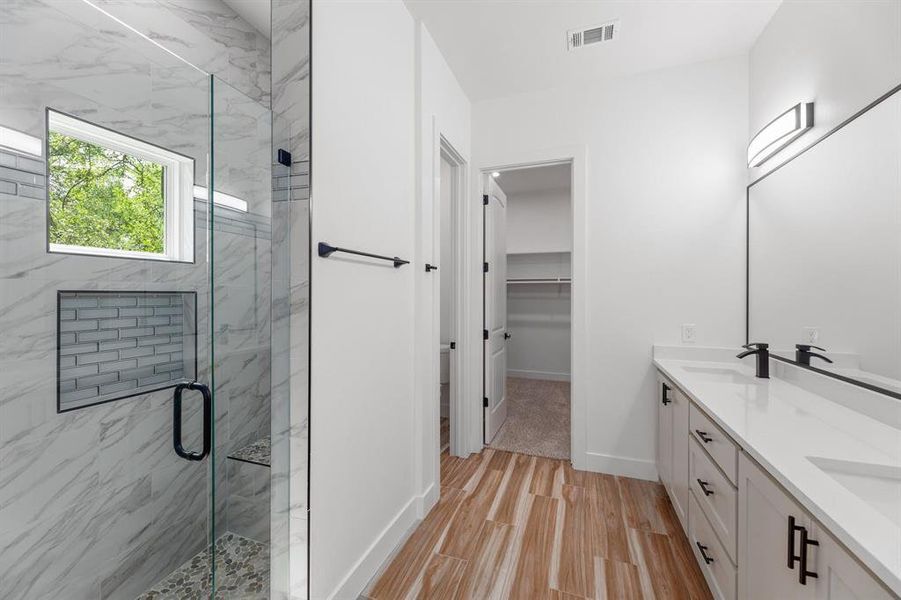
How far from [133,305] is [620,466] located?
3000mm

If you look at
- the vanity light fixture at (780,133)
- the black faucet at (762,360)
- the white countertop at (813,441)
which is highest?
the vanity light fixture at (780,133)

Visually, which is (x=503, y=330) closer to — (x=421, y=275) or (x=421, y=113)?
(x=421, y=275)

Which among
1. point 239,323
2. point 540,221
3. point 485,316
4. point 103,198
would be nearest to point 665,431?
point 485,316

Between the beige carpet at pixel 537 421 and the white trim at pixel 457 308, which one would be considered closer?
the white trim at pixel 457 308

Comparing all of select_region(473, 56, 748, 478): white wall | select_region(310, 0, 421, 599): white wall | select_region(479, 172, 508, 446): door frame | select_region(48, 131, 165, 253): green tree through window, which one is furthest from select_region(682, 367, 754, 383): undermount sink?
select_region(48, 131, 165, 253): green tree through window

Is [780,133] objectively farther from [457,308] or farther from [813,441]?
[457,308]

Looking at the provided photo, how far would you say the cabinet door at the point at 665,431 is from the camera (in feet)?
6.97

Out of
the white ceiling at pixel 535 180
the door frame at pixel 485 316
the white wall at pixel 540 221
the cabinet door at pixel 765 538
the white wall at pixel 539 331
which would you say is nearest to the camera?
the cabinet door at pixel 765 538

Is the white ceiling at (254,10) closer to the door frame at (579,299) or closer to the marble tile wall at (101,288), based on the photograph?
the marble tile wall at (101,288)

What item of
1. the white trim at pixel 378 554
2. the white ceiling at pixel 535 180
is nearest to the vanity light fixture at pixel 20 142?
the white trim at pixel 378 554

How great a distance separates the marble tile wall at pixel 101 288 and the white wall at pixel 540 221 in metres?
4.24

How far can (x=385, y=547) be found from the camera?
176 centimetres

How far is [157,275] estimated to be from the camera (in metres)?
1.68

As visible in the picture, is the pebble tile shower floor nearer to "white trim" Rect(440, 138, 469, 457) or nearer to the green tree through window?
the green tree through window
